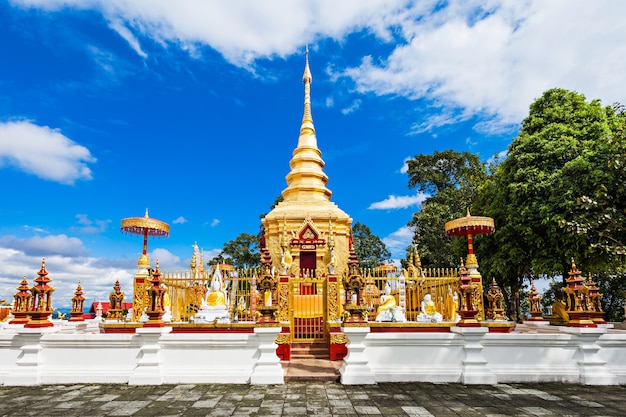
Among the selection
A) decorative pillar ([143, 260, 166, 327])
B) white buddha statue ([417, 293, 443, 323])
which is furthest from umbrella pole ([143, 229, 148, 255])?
white buddha statue ([417, 293, 443, 323])

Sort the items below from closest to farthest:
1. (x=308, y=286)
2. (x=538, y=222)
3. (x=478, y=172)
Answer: (x=308, y=286) < (x=538, y=222) < (x=478, y=172)

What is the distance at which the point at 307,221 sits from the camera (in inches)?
757

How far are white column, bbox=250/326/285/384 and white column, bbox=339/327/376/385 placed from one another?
4.76 feet

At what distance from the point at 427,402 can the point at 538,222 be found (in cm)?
1441

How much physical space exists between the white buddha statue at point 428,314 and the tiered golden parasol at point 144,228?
29.8ft

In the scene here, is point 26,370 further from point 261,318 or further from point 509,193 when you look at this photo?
point 509,193

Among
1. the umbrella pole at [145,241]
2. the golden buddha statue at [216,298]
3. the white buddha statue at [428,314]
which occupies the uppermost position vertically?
the umbrella pole at [145,241]

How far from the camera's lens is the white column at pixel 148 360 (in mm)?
9062

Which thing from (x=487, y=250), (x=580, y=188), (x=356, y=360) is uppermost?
(x=580, y=188)

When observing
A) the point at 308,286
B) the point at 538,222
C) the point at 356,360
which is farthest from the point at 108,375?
the point at 538,222

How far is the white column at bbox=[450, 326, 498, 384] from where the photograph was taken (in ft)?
30.3

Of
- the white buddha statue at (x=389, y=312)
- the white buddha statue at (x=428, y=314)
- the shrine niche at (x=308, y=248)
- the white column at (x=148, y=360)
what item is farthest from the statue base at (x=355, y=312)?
the shrine niche at (x=308, y=248)

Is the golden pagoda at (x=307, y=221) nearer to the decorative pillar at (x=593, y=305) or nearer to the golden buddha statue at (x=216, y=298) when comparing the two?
the golden buddha statue at (x=216, y=298)

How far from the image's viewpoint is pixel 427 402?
758 centimetres
